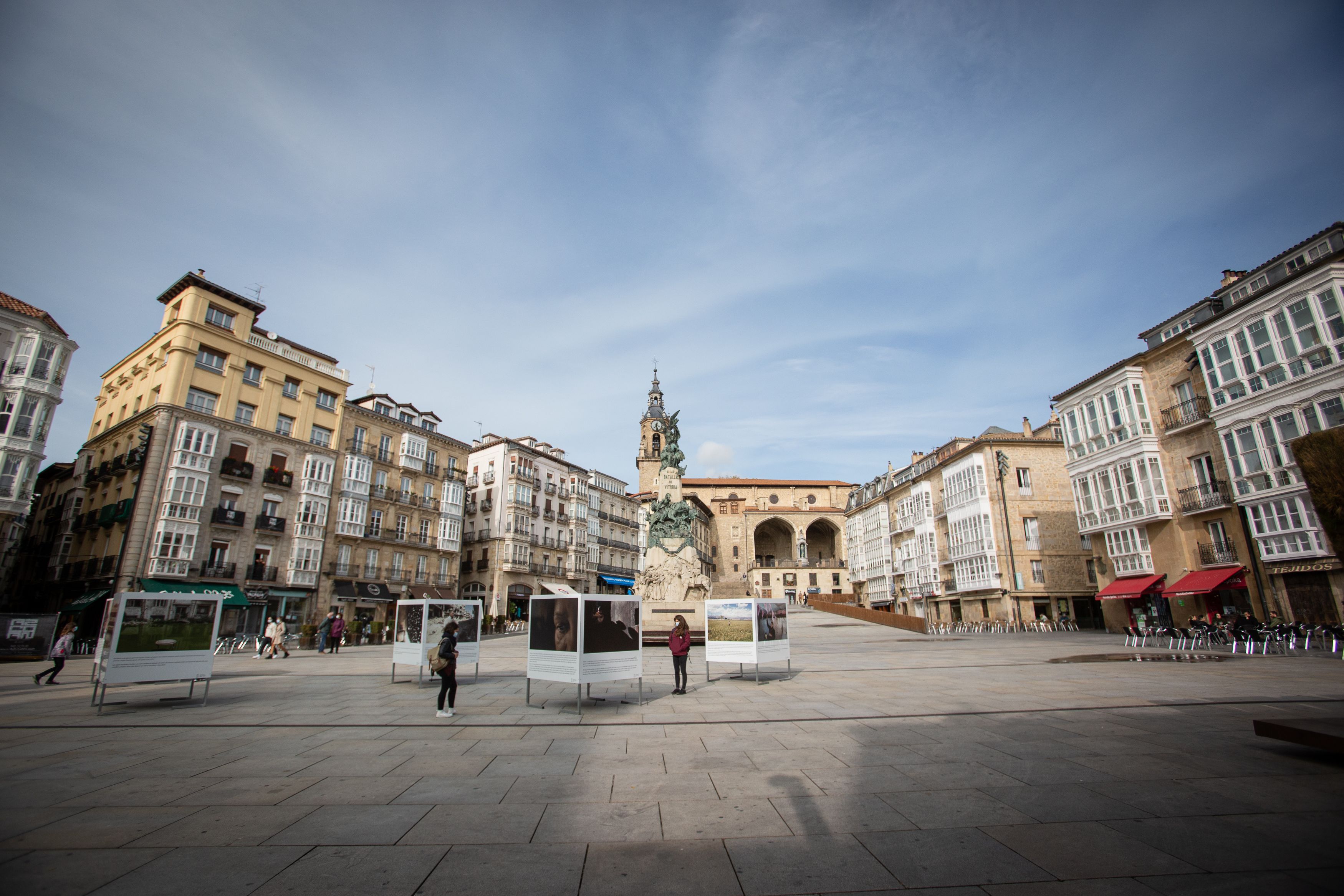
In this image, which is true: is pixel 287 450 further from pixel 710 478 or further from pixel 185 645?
pixel 710 478

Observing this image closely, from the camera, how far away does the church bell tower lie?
3243 inches

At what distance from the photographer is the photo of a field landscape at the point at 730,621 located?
14273mm

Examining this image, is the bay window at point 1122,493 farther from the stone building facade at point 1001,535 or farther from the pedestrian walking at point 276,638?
the pedestrian walking at point 276,638

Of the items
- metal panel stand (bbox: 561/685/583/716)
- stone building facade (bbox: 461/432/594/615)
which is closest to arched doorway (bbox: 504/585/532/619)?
stone building facade (bbox: 461/432/594/615)

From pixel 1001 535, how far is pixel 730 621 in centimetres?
3427

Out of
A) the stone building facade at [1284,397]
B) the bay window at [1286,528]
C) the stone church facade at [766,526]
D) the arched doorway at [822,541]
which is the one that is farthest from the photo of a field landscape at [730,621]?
the arched doorway at [822,541]

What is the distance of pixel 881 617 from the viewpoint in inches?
1551

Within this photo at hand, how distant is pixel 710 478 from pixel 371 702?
271 ft

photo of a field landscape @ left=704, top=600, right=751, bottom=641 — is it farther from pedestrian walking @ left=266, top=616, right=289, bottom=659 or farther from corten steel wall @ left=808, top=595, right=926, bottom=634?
corten steel wall @ left=808, top=595, right=926, bottom=634

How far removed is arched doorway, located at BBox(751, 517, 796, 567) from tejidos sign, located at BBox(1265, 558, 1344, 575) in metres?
65.0

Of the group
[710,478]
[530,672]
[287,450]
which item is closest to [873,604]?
[710,478]

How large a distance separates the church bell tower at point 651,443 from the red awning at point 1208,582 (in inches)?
2288

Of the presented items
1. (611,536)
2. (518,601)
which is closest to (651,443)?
(611,536)

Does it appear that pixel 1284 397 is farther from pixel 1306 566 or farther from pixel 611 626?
pixel 611 626
